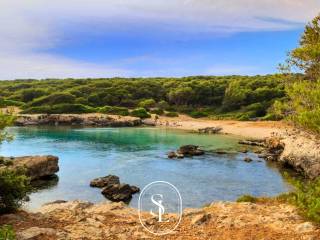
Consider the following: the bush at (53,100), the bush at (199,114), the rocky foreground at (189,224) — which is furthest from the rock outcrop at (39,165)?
the bush at (53,100)

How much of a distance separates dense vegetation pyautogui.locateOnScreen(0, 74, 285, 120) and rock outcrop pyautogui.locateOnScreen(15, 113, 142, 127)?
7.39 metres

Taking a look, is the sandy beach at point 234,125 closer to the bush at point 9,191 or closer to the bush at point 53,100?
the bush at point 53,100

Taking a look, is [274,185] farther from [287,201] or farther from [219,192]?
[287,201]

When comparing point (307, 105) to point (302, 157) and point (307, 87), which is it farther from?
point (302, 157)

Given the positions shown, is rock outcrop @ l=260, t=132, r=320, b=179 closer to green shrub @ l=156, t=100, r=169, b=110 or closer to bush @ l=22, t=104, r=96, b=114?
green shrub @ l=156, t=100, r=169, b=110

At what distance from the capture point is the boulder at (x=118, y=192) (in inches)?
1565

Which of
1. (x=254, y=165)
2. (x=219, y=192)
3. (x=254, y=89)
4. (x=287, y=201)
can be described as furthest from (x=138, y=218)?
(x=254, y=89)

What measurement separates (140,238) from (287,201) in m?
8.80

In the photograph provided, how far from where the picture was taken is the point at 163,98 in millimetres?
158875

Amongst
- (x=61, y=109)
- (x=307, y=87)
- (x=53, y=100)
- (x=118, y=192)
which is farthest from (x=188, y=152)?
(x=53, y=100)

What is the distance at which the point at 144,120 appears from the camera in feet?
424

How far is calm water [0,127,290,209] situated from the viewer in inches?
1683

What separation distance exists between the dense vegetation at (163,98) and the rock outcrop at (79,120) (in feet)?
24.2

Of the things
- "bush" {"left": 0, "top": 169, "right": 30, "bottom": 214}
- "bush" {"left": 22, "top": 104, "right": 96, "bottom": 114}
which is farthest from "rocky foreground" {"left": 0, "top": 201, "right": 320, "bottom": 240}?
"bush" {"left": 22, "top": 104, "right": 96, "bottom": 114}
